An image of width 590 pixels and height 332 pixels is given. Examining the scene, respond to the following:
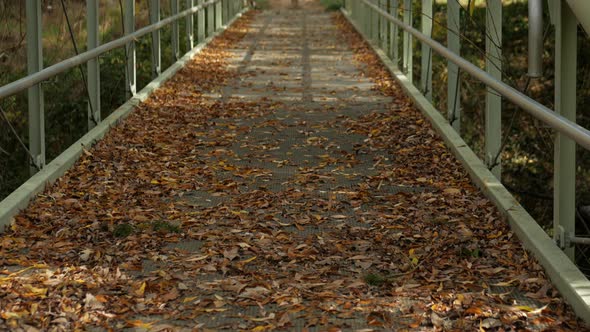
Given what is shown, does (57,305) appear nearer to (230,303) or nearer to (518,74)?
(230,303)

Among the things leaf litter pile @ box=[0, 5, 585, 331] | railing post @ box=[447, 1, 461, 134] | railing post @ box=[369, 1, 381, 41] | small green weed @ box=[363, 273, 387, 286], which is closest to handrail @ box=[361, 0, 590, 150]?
leaf litter pile @ box=[0, 5, 585, 331]

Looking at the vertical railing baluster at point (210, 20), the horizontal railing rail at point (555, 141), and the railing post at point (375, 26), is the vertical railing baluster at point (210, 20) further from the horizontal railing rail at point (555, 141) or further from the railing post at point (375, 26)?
the horizontal railing rail at point (555, 141)

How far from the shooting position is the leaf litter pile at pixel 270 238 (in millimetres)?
4805

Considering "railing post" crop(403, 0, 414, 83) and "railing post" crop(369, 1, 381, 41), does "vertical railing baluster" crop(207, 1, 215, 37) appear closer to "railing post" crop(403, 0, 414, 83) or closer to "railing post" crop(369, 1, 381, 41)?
"railing post" crop(369, 1, 381, 41)

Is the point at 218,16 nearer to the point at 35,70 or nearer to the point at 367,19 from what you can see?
the point at 367,19

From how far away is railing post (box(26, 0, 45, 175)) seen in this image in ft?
24.6

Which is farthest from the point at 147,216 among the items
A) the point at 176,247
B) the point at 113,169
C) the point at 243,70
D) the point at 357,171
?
the point at 243,70

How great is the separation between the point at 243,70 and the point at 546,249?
10691 millimetres

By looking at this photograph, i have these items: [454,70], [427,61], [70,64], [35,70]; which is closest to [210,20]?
[427,61]

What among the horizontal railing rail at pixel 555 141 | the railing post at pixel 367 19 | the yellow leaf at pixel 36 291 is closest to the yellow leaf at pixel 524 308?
the horizontal railing rail at pixel 555 141

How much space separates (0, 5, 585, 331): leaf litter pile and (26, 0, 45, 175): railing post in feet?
0.95

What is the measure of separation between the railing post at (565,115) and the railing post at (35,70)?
144 inches

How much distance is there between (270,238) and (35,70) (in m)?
2.35

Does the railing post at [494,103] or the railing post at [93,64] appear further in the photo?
the railing post at [93,64]
